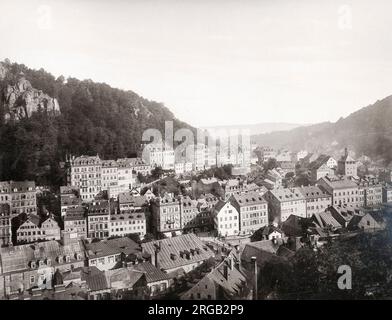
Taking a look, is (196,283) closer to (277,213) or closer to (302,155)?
(277,213)

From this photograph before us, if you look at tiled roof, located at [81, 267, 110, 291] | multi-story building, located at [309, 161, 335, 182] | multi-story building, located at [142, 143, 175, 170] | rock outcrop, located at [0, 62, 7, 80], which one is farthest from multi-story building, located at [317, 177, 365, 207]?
rock outcrop, located at [0, 62, 7, 80]

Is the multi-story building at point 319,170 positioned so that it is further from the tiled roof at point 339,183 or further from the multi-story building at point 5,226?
the multi-story building at point 5,226

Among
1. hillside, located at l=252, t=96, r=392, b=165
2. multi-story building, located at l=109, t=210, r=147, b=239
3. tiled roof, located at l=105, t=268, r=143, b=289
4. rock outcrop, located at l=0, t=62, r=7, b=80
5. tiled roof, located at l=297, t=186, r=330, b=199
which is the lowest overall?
tiled roof, located at l=105, t=268, r=143, b=289

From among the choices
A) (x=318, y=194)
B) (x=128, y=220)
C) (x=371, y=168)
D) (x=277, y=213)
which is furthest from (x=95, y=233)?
(x=371, y=168)

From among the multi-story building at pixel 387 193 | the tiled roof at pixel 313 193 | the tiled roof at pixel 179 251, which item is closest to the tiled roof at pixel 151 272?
the tiled roof at pixel 179 251

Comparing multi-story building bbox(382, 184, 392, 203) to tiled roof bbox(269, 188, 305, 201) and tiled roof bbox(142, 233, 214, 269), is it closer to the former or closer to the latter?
tiled roof bbox(269, 188, 305, 201)

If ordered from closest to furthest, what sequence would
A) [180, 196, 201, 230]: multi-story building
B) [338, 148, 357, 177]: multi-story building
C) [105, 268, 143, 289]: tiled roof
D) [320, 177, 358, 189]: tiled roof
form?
[105, 268, 143, 289]: tiled roof
[320, 177, 358, 189]: tiled roof
[338, 148, 357, 177]: multi-story building
[180, 196, 201, 230]: multi-story building
